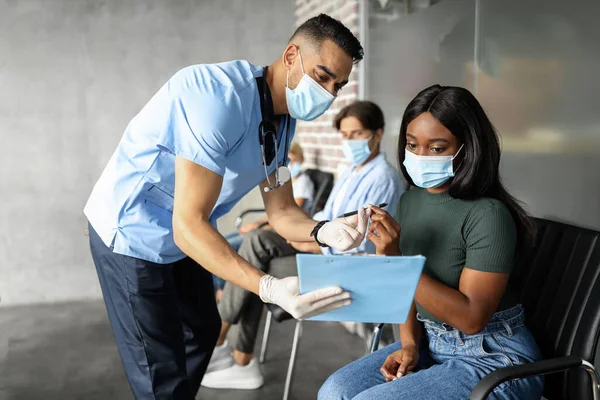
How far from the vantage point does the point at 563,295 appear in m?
1.34

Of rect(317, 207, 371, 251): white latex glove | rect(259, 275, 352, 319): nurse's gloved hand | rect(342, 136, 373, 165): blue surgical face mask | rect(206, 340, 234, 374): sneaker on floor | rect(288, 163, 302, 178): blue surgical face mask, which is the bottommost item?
rect(206, 340, 234, 374): sneaker on floor

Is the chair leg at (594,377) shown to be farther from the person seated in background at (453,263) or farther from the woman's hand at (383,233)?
the woman's hand at (383,233)

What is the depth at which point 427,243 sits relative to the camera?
140cm

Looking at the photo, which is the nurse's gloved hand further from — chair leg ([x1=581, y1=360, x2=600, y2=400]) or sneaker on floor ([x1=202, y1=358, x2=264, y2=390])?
sneaker on floor ([x1=202, y1=358, x2=264, y2=390])

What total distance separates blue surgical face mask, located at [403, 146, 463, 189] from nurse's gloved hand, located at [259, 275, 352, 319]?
0.49 meters

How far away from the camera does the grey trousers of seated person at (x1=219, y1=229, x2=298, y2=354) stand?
2455mm

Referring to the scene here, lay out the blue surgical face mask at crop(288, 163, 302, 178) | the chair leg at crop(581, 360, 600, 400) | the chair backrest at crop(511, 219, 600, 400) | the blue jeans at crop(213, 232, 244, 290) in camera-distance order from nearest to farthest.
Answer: the chair leg at crop(581, 360, 600, 400)
the chair backrest at crop(511, 219, 600, 400)
the blue jeans at crop(213, 232, 244, 290)
the blue surgical face mask at crop(288, 163, 302, 178)

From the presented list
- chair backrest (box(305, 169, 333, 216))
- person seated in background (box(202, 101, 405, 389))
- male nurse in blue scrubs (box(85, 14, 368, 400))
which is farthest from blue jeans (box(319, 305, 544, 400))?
chair backrest (box(305, 169, 333, 216))

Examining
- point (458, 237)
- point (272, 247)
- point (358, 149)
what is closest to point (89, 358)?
point (272, 247)

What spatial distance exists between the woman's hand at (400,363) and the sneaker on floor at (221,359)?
1.29m

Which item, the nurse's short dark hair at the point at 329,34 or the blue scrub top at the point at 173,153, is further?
the nurse's short dark hair at the point at 329,34

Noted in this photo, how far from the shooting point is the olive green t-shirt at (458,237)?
1260mm

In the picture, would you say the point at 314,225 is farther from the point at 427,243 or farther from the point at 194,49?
the point at 194,49

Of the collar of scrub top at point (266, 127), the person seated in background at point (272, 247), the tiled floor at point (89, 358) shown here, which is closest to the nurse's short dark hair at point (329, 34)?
the collar of scrub top at point (266, 127)
